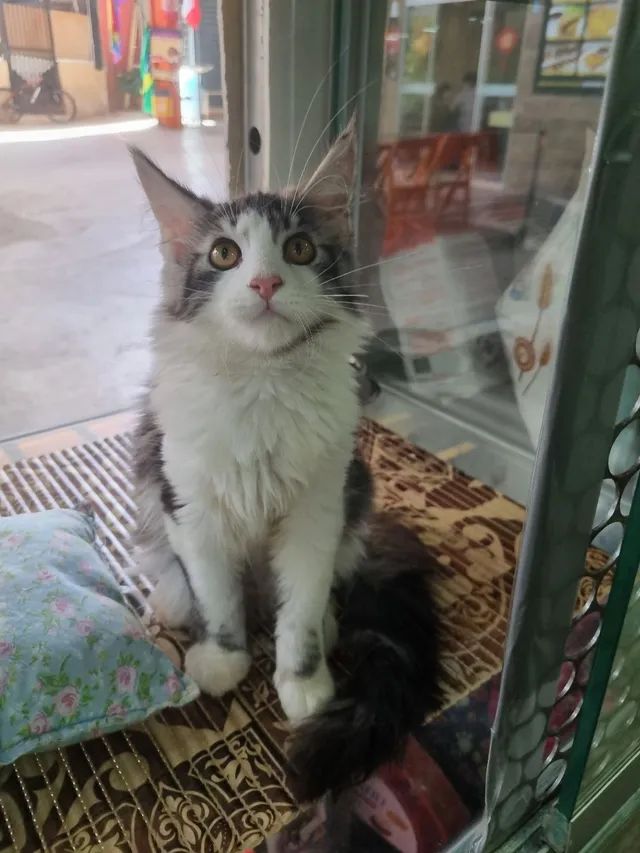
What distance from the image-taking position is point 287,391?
2.97 ft

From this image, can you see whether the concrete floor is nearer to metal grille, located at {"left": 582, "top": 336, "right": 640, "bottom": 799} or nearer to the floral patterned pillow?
the floral patterned pillow

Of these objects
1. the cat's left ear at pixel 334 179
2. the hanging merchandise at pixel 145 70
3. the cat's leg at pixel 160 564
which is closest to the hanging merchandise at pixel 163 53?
the hanging merchandise at pixel 145 70

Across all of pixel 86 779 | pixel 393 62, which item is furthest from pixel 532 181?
pixel 86 779

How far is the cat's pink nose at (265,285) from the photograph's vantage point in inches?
31.4

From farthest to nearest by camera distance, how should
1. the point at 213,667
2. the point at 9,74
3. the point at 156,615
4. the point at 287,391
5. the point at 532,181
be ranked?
the point at 532,181
the point at 9,74
the point at 156,615
the point at 213,667
the point at 287,391

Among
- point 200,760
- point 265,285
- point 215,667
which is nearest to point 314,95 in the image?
point 265,285

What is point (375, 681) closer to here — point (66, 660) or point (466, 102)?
point (66, 660)

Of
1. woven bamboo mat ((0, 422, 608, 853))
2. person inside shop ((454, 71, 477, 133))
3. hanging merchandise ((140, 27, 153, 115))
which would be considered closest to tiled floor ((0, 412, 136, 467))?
woven bamboo mat ((0, 422, 608, 853))

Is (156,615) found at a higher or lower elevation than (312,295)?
lower

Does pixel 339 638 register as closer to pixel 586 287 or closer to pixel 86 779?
pixel 86 779

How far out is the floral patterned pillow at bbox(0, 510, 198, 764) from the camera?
86 cm

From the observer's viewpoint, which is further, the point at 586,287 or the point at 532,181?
the point at 532,181

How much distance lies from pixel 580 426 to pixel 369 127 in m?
1.36

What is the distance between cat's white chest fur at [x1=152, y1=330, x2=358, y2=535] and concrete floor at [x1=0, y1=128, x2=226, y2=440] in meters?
0.82
